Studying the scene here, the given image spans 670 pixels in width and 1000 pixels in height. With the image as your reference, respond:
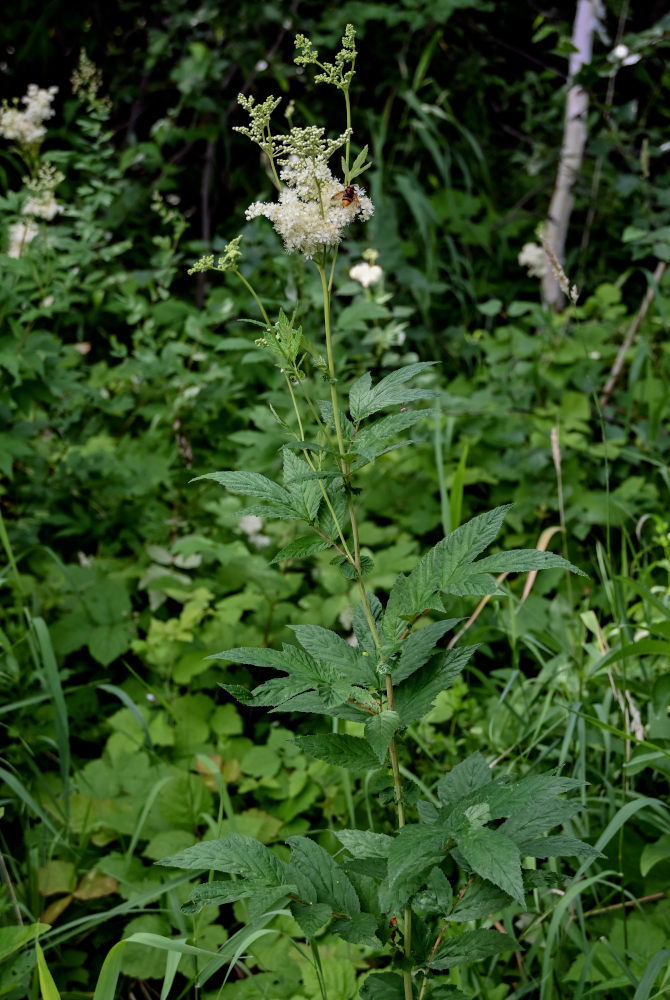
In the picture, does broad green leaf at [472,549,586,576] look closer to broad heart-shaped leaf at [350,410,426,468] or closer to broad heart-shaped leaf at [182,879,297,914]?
broad heart-shaped leaf at [350,410,426,468]

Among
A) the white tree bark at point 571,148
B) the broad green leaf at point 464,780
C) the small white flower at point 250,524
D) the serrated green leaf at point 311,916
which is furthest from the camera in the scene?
the white tree bark at point 571,148

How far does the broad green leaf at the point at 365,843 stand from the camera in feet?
2.85

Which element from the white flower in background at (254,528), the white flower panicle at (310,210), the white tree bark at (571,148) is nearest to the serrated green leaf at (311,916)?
the white flower panicle at (310,210)

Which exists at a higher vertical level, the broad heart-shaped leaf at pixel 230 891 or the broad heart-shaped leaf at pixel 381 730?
the broad heart-shaped leaf at pixel 381 730

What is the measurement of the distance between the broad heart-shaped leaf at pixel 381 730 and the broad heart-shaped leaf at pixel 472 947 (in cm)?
23

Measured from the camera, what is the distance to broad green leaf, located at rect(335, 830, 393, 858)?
87cm

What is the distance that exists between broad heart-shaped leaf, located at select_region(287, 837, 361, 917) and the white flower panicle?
24.5 inches

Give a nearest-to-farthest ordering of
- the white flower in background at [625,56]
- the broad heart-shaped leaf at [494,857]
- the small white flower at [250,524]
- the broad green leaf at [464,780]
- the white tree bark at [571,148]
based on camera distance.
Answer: the broad heart-shaped leaf at [494,857]
the broad green leaf at [464,780]
the small white flower at [250,524]
the white flower in background at [625,56]
the white tree bark at [571,148]

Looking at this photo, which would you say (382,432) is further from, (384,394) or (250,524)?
(250,524)

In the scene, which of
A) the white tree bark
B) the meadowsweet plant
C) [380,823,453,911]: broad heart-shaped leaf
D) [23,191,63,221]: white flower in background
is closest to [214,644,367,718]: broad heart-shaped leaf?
the meadowsweet plant

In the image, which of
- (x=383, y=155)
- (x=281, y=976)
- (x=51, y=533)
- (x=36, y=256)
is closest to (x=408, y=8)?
(x=383, y=155)

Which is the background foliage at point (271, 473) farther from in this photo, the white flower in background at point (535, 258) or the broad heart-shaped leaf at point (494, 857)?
the broad heart-shaped leaf at point (494, 857)

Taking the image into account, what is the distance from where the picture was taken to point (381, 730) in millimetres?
785

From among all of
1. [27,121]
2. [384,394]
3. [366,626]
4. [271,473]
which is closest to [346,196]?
[384,394]
